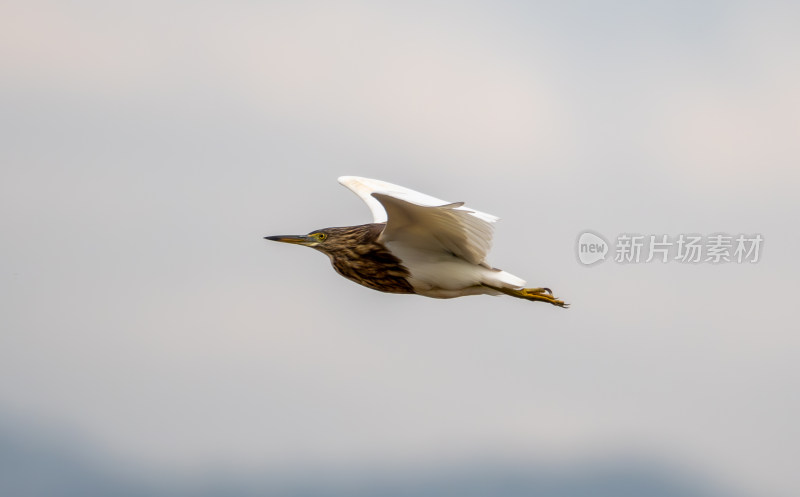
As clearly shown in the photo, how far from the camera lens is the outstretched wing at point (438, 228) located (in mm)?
14593

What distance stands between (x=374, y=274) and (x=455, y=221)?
56.8 inches

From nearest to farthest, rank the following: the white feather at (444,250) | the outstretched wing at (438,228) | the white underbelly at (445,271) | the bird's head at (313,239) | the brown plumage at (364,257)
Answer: the outstretched wing at (438,228)
the white feather at (444,250)
the white underbelly at (445,271)
the brown plumage at (364,257)
the bird's head at (313,239)

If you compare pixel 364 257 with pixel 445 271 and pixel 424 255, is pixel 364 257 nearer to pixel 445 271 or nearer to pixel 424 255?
pixel 424 255

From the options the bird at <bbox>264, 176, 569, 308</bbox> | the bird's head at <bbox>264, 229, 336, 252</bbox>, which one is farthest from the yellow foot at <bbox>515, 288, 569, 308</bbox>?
the bird's head at <bbox>264, 229, 336, 252</bbox>

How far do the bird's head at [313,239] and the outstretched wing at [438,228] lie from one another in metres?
0.95

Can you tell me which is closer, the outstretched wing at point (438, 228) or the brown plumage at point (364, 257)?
the outstretched wing at point (438, 228)

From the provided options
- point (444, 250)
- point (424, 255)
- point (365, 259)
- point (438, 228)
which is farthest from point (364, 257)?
point (438, 228)

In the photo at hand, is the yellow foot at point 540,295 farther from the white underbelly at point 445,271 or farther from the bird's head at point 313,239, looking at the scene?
the bird's head at point 313,239

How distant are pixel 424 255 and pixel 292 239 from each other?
186 centimetres

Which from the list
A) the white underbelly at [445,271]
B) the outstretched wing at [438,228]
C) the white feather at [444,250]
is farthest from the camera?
the white underbelly at [445,271]

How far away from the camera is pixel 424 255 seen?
613 inches

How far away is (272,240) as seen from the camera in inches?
656

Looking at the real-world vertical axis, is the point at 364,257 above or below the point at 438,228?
below

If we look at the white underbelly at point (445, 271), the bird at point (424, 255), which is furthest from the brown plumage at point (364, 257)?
the white underbelly at point (445, 271)
